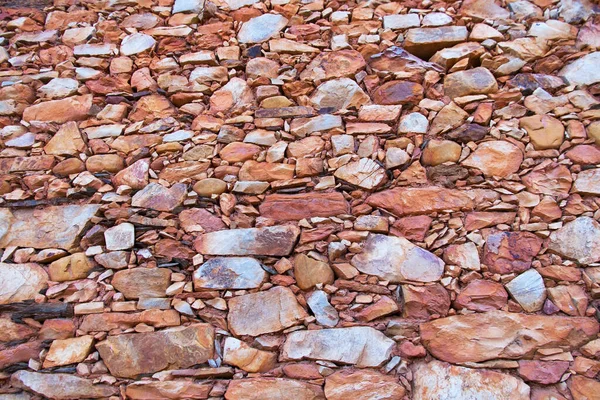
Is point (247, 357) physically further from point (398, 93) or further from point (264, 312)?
point (398, 93)

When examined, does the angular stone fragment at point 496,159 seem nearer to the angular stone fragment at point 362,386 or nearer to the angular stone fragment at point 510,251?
the angular stone fragment at point 510,251

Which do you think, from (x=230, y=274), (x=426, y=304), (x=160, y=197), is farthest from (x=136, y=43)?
(x=426, y=304)

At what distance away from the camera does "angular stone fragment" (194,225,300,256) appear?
240cm

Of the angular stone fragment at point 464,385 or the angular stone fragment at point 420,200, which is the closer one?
the angular stone fragment at point 464,385

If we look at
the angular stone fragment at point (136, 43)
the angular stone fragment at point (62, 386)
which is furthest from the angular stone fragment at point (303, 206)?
the angular stone fragment at point (136, 43)

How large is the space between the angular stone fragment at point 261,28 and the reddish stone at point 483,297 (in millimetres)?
2017

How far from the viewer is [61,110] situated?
304cm

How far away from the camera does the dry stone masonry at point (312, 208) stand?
2129mm

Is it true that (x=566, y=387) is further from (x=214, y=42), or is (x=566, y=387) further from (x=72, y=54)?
(x=72, y=54)

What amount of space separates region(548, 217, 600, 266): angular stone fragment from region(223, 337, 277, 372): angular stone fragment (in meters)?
1.42

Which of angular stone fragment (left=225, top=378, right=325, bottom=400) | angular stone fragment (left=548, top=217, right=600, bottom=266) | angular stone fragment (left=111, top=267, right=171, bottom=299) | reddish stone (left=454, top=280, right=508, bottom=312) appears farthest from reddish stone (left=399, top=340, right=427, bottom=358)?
angular stone fragment (left=111, top=267, right=171, bottom=299)

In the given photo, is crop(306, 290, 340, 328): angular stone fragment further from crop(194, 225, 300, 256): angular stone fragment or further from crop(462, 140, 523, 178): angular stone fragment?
crop(462, 140, 523, 178): angular stone fragment

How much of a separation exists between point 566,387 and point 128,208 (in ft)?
7.39

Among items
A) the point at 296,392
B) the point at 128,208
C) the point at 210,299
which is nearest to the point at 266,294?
the point at 210,299
